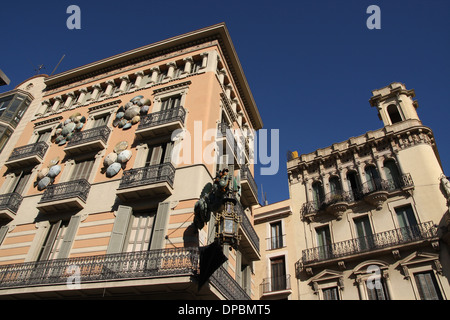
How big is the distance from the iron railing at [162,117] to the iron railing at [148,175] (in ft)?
9.20

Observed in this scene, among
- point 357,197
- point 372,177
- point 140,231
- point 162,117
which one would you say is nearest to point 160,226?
point 140,231

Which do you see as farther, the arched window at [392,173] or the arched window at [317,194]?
the arched window at [317,194]

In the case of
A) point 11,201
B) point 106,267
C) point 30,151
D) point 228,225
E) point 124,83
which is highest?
point 124,83

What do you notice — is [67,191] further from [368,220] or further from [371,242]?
[368,220]

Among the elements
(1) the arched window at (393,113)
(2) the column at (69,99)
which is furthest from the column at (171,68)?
(1) the arched window at (393,113)

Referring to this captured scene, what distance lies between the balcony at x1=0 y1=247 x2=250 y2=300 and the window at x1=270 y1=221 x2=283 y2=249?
36.2 ft

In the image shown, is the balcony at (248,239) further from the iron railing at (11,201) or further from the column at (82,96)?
the column at (82,96)

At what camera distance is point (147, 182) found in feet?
45.6

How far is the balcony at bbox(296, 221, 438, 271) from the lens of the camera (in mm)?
18891

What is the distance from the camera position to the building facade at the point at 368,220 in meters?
18.7

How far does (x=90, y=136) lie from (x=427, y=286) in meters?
19.6

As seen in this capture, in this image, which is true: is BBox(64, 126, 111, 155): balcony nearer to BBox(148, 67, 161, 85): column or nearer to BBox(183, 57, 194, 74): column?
BBox(148, 67, 161, 85): column

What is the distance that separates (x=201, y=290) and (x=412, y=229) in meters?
14.4
